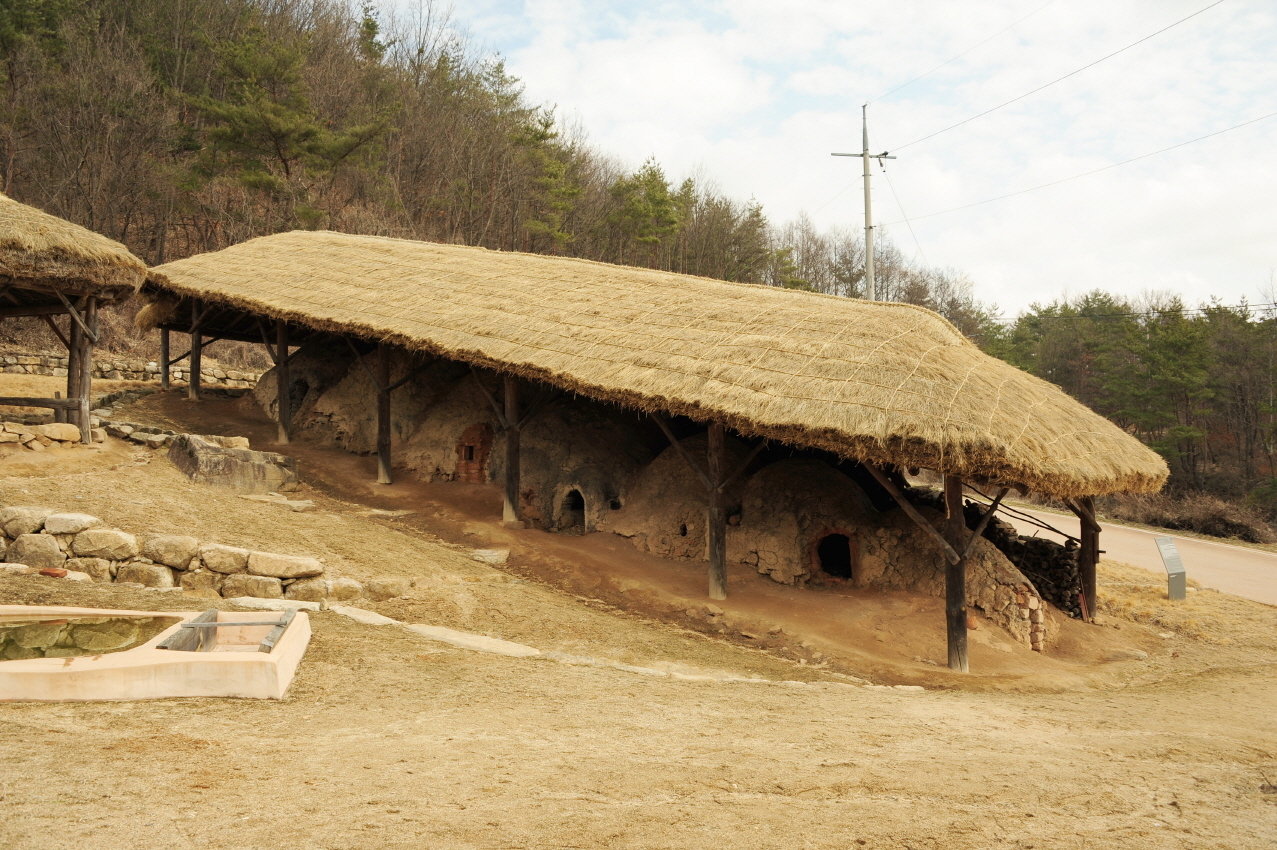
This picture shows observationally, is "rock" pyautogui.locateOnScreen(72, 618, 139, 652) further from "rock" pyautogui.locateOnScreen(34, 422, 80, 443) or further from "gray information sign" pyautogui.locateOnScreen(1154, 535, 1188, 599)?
"gray information sign" pyautogui.locateOnScreen(1154, 535, 1188, 599)

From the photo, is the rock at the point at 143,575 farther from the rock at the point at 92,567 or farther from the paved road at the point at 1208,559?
the paved road at the point at 1208,559

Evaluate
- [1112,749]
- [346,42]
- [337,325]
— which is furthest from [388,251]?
[346,42]

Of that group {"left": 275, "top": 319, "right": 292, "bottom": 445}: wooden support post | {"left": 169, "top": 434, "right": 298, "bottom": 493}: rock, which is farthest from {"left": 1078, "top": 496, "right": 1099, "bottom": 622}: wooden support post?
{"left": 275, "top": 319, "right": 292, "bottom": 445}: wooden support post

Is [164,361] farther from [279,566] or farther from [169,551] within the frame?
[279,566]

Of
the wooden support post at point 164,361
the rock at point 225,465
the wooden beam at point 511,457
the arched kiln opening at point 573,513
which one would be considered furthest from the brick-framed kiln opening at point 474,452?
the wooden support post at point 164,361

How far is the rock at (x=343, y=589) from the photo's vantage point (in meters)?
8.70

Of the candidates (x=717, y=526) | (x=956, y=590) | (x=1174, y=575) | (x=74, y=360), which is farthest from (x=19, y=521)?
(x=1174, y=575)

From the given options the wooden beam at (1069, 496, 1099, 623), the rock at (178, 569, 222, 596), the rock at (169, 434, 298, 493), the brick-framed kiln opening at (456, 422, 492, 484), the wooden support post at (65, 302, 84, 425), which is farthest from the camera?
the brick-framed kiln opening at (456, 422, 492, 484)

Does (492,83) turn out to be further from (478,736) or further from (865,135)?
(478,736)

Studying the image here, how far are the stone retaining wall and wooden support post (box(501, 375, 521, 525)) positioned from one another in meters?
12.6

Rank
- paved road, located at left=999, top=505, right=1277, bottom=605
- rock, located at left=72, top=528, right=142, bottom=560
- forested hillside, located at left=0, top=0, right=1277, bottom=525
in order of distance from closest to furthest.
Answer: rock, located at left=72, top=528, right=142, bottom=560
paved road, located at left=999, top=505, right=1277, bottom=605
forested hillside, located at left=0, top=0, right=1277, bottom=525

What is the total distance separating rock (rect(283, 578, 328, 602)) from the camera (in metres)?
8.38

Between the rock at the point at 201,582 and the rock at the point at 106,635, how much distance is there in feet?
5.74

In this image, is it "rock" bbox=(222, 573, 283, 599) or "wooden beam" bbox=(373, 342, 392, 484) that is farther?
"wooden beam" bbox=(373, 342, 392, 484)
